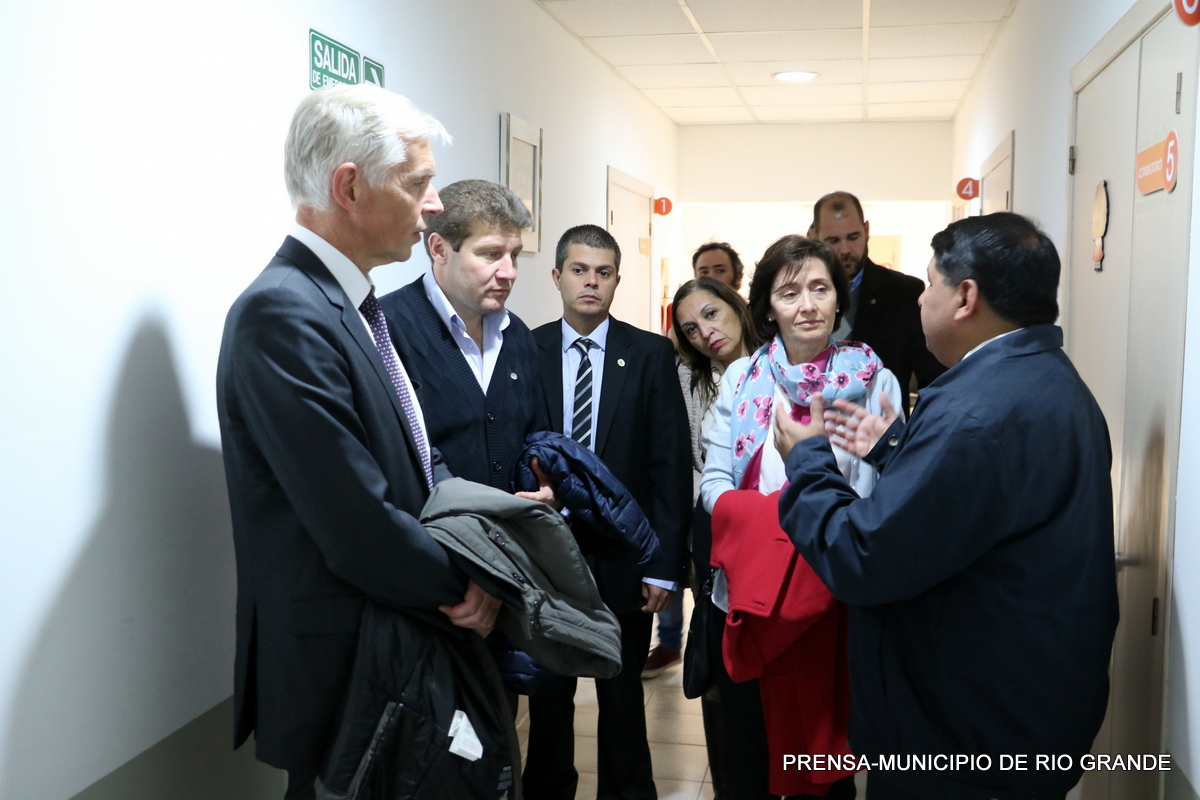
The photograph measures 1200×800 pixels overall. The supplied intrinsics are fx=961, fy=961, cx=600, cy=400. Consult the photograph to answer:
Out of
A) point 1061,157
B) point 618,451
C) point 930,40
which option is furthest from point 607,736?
point 930,40

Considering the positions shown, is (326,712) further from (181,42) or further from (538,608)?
(181,42)

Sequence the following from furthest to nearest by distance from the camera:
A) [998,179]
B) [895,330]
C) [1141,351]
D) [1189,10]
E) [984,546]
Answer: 1. [998,179]
2. [895,330]
3. [1141,351]
4. [1189,10]
5. [984,546]

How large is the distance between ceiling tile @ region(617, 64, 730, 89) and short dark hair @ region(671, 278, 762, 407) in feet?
11.4

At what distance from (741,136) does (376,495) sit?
737 cm

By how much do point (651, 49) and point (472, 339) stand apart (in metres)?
3.84

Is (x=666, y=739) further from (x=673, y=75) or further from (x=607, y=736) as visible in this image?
(x=673, y=75)

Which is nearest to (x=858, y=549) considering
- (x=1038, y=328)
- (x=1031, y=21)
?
(x=1038, y=328)

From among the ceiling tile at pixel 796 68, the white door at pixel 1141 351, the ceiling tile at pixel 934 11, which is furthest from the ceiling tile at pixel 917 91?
the white door at pixel 1141 351

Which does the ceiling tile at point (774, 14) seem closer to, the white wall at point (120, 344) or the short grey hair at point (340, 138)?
the white wall at point (120, 344)

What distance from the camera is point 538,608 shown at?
158 centimetres

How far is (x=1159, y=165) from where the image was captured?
6.56 feet

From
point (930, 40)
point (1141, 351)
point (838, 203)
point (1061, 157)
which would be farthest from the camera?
point (930, 40)

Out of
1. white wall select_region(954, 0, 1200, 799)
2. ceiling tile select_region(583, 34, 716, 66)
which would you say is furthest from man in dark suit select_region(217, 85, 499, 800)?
ceiling tile select_region(583, 34, 716, 66)

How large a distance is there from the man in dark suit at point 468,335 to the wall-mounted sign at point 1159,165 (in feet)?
4.54
